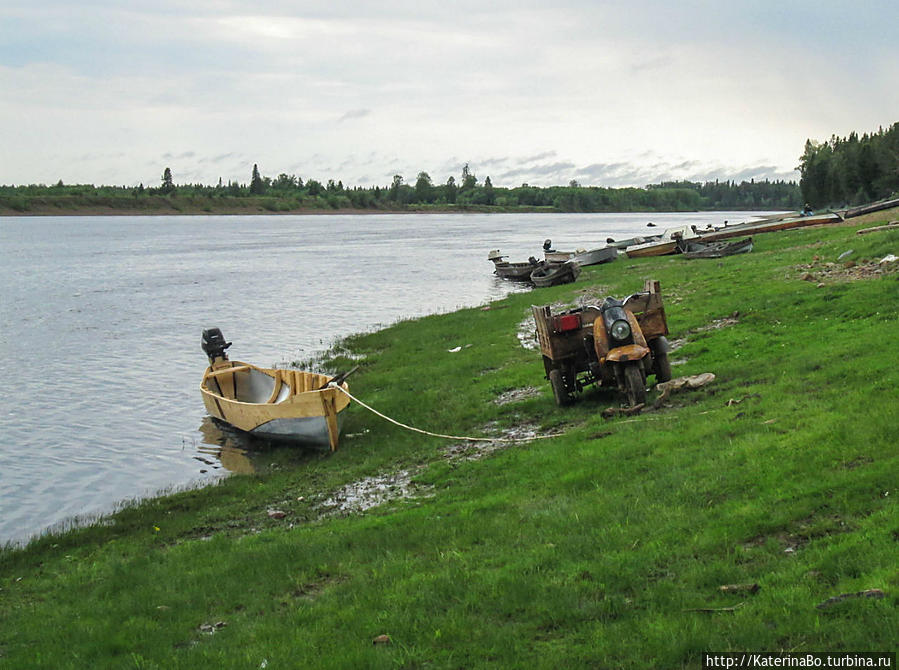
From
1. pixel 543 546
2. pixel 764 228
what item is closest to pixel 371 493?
pixel 543 546

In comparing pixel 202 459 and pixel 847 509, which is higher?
pixel 847 509

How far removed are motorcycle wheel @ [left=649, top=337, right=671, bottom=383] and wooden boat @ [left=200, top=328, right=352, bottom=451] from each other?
6880 mm

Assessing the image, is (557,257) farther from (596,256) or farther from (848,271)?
(848,271)

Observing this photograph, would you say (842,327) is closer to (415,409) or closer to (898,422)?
(898,422)

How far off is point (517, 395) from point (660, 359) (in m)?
4.18

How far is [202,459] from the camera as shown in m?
19.7

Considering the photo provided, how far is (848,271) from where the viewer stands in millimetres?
24250

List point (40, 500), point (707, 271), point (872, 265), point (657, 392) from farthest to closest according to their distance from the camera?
point (707, 271)
point (872, 265)
point (40, 500)
point (657, 392)

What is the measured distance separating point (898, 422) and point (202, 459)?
15.1 meters

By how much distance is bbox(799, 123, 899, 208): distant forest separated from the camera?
101m

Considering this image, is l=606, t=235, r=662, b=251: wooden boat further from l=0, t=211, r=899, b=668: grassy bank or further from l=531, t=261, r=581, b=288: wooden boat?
l=0, t=211, r=899, b=668: grassy bank

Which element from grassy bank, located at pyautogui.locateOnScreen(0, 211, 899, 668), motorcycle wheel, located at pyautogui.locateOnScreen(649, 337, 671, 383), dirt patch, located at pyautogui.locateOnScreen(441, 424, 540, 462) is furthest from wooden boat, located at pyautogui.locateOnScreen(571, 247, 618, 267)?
dirt patch, located at pyautogui.locateOnScreen(441, 424, 540, 462)

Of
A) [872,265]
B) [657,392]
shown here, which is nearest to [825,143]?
[872,265]

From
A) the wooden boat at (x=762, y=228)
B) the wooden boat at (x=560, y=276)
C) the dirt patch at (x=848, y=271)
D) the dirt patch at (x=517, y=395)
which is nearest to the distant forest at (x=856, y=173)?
the wooden boat at (x=762, y=228)
